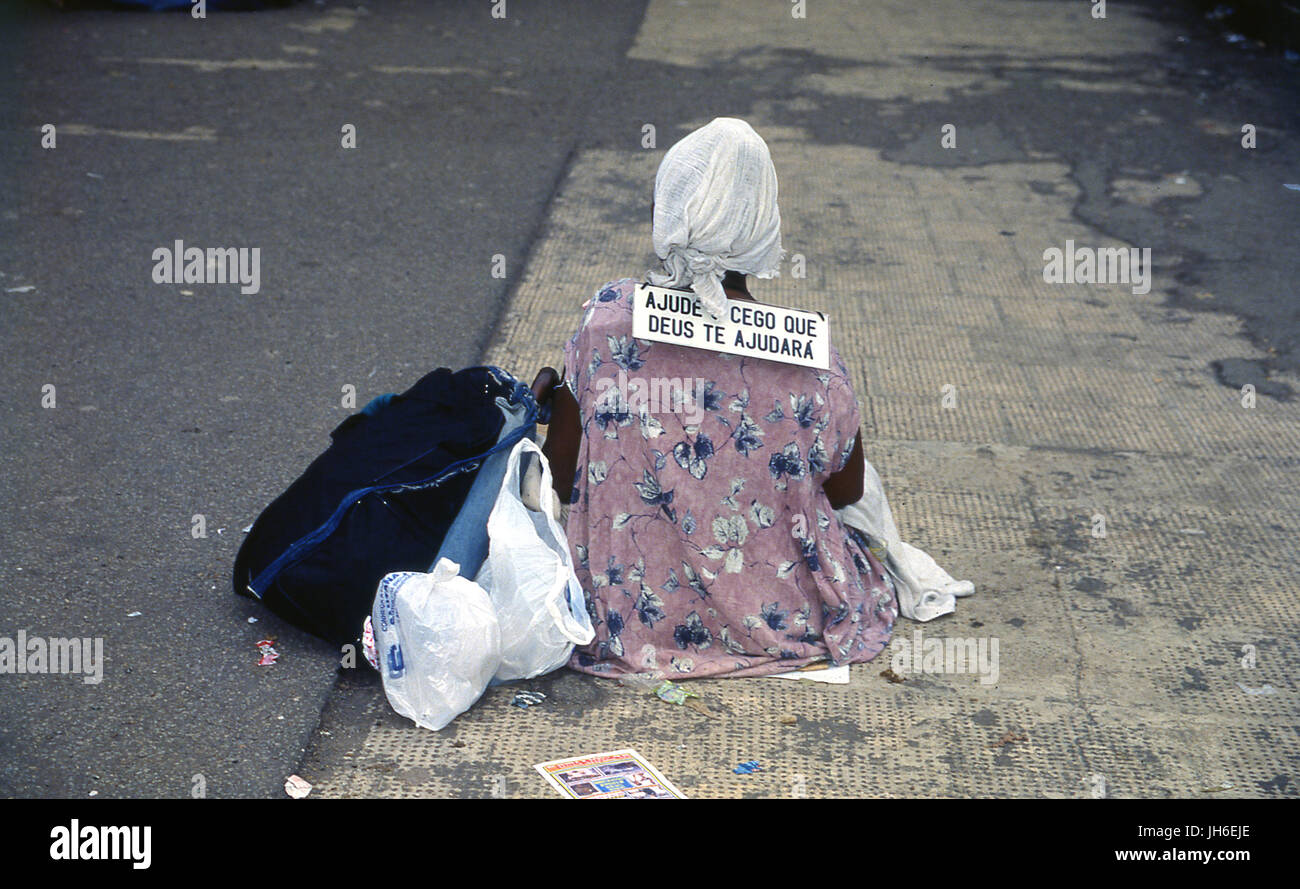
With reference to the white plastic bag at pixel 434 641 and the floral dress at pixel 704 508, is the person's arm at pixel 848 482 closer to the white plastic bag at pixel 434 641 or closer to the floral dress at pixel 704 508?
the floral dress at pixel 704 508

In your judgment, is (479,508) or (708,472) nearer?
(708,472)

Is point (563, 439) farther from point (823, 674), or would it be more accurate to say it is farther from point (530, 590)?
point (823, 674)

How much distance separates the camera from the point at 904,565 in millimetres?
3828

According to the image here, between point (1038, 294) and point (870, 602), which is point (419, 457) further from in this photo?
point (1038, 294)

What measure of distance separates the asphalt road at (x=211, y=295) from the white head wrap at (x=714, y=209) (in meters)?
1.37

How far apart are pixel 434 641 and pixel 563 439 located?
64 cm

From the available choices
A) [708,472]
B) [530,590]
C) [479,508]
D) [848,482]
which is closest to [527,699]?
[530,590]

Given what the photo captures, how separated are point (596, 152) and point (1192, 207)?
3.36 m

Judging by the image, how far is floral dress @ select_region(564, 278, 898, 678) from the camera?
3.36 metres

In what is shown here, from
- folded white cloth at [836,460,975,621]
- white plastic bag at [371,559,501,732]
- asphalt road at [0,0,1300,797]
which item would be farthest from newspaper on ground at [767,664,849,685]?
asphalt road at [0,0,1300,797]

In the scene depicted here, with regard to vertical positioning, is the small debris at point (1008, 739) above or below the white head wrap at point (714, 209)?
below

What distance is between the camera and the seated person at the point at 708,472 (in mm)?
3225

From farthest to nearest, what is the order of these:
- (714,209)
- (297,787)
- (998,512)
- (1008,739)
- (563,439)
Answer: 1. (998,512)
2. (563,439)
3. (1008,739)
4. (714,209)
5. (297,787)

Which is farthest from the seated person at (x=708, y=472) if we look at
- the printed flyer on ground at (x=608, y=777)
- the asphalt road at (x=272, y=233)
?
the asphalt road at (x=272, y=233)
